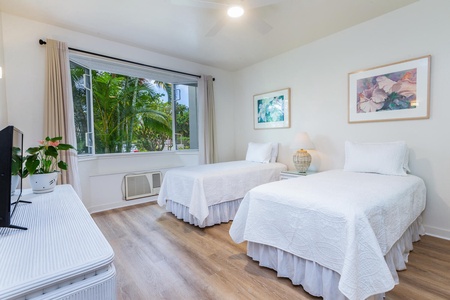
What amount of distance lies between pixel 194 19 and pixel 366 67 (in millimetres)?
2344

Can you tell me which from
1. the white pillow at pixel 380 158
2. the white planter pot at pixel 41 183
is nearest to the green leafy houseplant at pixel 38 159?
the white planter pot at pixel 41 183

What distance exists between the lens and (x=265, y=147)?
3.94m

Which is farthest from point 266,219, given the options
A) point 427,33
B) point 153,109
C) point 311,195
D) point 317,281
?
point 153,109

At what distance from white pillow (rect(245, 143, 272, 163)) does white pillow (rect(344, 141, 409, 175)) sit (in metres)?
1.34

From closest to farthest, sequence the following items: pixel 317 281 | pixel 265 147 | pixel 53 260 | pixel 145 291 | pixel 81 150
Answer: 1. pixel 53 260
2. pixel 317 281
3. pixel 145 291
4. pixel 81 150
5. pixel 265 147

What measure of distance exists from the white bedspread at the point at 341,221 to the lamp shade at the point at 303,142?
1177mm

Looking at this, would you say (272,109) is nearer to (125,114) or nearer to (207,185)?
(207,185)

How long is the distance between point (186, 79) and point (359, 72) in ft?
9.60

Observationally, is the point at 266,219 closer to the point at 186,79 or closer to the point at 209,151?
the point at 209,151

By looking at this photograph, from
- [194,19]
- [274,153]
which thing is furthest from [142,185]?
[194,19]

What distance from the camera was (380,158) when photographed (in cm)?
252

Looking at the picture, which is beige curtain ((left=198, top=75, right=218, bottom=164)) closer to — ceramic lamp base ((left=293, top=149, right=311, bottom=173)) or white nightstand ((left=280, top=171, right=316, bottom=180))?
white nightstand ((left=280, top=171, right=316, bottom=180))

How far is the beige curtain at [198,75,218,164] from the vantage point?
14.4ft

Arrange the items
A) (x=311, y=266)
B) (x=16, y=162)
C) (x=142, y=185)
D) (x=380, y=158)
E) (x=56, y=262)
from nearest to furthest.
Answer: (x=56, y=262) < (x=16, y=162) < (x=311, y=266) < (x=380, y=158) < (x=142, y=185)
